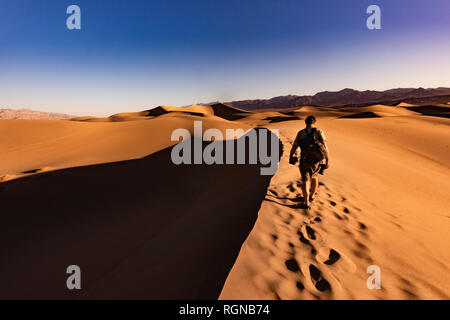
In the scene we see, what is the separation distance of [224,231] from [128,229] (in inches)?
104

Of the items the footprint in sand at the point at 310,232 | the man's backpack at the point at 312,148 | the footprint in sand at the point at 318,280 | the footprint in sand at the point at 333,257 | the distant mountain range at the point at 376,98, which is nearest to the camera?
the footprint in sand at the point at 318,280

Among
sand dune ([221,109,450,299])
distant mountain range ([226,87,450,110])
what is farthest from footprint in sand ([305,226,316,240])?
distant mountain range ([226,87,450,110])

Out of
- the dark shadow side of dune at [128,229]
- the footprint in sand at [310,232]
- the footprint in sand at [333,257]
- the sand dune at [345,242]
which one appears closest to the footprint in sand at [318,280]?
the sand dune at [345,242]

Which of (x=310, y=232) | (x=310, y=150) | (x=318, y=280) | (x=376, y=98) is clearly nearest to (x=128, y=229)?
(x=310, y=232)

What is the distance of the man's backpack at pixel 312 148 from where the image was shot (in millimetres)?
3783

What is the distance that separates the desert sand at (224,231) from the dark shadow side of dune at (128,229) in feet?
0.09

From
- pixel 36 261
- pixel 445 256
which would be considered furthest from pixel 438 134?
pixel 36 261

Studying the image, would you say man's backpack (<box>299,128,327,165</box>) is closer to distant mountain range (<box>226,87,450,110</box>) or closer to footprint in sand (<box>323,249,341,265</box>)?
footprint in sand (<box>323,249,341,265</box>)

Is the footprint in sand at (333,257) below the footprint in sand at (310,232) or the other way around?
below

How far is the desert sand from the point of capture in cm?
236

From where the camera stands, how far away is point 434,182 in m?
7.04

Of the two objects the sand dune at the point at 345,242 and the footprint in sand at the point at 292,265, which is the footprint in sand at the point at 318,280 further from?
the footprint in sand at the point at 292,265

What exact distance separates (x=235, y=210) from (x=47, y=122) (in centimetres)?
2272
